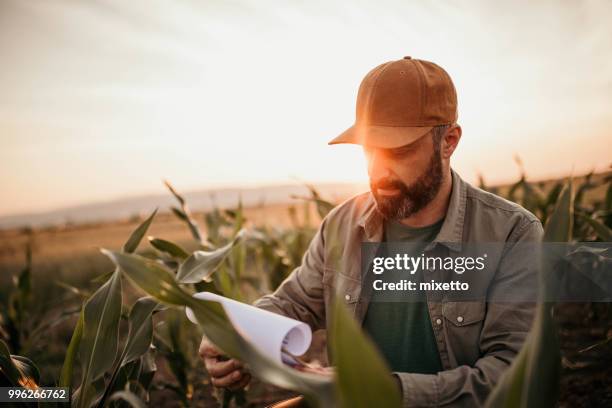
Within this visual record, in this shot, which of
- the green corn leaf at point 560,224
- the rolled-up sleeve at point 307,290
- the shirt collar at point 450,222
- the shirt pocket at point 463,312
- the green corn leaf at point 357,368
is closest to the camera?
the green corn leaf at point 357,368

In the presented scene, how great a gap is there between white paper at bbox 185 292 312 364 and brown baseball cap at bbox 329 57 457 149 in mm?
547

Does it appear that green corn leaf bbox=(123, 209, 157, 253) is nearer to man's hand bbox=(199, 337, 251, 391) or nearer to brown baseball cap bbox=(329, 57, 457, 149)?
man's hand bbox=(199, 337, 251, 391)

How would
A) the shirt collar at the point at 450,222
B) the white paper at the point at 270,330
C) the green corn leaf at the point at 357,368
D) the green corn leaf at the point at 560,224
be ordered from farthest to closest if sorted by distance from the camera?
the shirt collar at the point at 450,222, the white paper at the point at 270,330, the green corn leaf at the point at 560,224, the green corn leaf at the point at 357,368

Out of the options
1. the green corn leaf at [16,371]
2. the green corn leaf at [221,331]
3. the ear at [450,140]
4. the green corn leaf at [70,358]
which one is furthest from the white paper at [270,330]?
the ear at [450,140]

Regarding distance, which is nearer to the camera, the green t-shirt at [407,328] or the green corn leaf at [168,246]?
the green t-shirt at [407,328]

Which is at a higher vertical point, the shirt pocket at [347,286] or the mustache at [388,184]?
the mustache at [388,184]

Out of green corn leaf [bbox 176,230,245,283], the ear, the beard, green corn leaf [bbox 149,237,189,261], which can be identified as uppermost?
the ear

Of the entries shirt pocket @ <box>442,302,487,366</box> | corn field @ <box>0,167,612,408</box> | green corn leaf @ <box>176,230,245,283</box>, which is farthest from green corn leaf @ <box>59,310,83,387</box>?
shirt pocket @ <box>442,302,487,366</box>

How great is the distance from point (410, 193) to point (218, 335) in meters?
0.70

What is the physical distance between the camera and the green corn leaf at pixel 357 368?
37cm

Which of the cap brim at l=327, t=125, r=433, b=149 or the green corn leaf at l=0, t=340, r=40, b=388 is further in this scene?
the cap brim at l=327, t=125, r=433, b=149

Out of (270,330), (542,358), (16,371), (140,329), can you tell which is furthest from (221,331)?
(16,371)

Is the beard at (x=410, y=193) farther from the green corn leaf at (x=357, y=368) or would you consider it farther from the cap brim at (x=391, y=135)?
the green corn leaf at (x=357, y=368)

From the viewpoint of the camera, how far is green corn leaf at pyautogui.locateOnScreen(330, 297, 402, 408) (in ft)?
1.23
